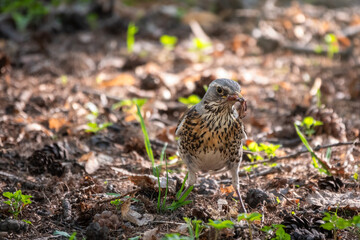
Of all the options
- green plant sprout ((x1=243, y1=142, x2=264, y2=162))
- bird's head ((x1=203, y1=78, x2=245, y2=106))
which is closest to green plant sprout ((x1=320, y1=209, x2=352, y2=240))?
bird's head ((x1=203, y1=78, x2=245, y2=106))

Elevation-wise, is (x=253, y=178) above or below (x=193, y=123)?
below

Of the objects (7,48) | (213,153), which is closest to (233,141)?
(213,153)

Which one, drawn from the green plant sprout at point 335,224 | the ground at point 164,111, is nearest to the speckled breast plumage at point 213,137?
the ground at point 164,111

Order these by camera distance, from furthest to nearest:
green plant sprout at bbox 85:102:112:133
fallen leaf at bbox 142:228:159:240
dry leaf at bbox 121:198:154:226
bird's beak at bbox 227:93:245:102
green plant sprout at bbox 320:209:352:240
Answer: green plant sprout at bbox 85:102:112:133 < bird's beak at bbox 227:93:245:102 < dry leaf at bbox 121:198:154:226 < fallen leaf at bbox 142:228:159:240 < green plant sprout at bbox 320:209:352:240

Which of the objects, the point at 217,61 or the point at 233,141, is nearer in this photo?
the point at 233,141

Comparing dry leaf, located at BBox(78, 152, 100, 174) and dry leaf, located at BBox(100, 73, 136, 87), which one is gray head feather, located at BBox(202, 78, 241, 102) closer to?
dry leaf, located at BBox(78, 152, 100, 174)

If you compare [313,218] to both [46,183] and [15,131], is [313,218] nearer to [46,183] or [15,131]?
[46,183]

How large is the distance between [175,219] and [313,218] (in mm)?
1079

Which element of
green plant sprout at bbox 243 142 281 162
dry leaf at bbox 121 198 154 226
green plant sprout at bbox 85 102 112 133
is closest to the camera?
dry leaf at bbox 121 198 154 226

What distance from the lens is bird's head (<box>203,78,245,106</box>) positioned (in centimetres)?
420

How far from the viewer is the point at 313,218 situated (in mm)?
3766

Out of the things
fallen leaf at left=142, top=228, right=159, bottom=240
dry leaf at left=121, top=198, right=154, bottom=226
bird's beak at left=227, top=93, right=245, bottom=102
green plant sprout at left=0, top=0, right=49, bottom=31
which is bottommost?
dry leaf at left=121, top=198, right=154, bottom=226

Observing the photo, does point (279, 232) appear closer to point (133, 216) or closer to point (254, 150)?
point (133, 216)

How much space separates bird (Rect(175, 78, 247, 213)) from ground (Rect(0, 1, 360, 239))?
33 centimetres
